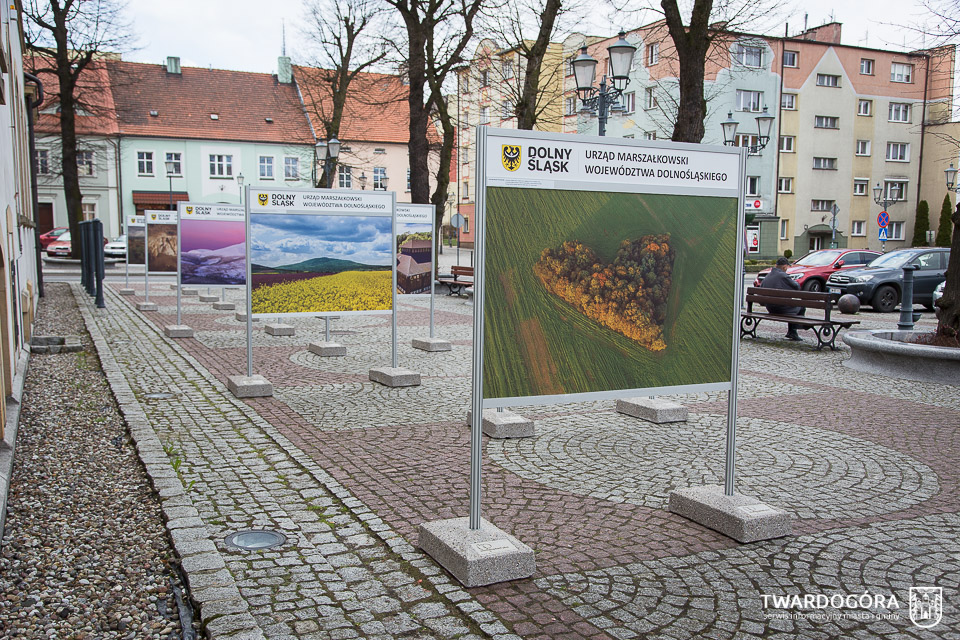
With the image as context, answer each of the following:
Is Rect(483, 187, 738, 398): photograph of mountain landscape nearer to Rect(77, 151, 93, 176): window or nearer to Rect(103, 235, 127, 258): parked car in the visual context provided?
Rect(103, 235, 127, 258): parked car

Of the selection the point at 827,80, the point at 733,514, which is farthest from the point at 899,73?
the point at 733,514

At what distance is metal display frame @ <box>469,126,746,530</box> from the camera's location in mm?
3967

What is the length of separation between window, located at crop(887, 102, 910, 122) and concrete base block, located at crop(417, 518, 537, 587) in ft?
189

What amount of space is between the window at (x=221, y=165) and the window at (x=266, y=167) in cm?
220

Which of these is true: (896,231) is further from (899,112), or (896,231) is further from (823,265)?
(823,265)

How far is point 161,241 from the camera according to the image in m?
18.3

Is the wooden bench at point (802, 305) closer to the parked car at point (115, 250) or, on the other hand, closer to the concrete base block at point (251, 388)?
the concrete base block at point (251, 388)

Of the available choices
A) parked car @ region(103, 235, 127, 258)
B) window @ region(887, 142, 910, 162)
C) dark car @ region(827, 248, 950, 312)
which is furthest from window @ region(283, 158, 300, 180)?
dark car @ region(827, 248, 950, 312)

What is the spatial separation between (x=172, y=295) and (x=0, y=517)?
20.2 m

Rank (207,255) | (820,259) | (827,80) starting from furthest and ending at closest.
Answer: (827,80)
(820,259)
(207,255)

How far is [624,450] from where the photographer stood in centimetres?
655

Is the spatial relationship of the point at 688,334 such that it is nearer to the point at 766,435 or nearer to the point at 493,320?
the point at 493,320

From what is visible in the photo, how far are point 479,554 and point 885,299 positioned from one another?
19.1 m

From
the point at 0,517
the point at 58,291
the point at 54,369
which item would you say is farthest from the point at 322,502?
the point at 58,291
